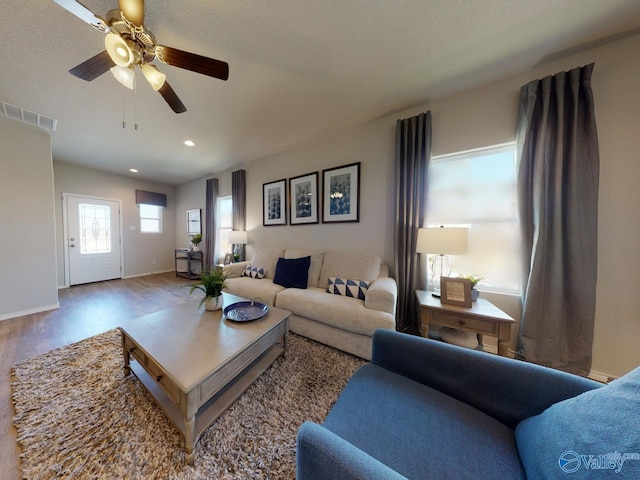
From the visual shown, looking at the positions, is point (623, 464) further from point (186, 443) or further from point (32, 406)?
point (32, 406)

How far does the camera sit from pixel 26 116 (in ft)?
7.84

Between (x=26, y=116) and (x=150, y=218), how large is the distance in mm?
2981

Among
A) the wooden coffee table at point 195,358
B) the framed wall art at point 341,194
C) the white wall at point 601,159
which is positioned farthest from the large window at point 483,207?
the wooden coffee table at point 195,358

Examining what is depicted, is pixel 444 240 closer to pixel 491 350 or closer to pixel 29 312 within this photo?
pixel 491 350

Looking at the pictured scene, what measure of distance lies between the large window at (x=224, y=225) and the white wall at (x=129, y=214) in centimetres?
224

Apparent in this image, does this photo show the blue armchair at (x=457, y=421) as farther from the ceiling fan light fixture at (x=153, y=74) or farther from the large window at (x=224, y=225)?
the large window at (x=224, y=225)

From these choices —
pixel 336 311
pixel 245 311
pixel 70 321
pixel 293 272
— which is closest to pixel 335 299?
pixel 336 311

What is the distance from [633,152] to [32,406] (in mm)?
4414

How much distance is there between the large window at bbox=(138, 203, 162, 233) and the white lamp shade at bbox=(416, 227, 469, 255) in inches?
244

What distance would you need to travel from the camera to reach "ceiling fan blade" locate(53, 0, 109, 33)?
3.27ft

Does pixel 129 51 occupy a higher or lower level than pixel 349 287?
higher

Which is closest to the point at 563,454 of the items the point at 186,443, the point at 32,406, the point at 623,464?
the point at 623,464

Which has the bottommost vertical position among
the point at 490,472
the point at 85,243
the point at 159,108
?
the point at 490,472

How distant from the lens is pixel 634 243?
1432mm
